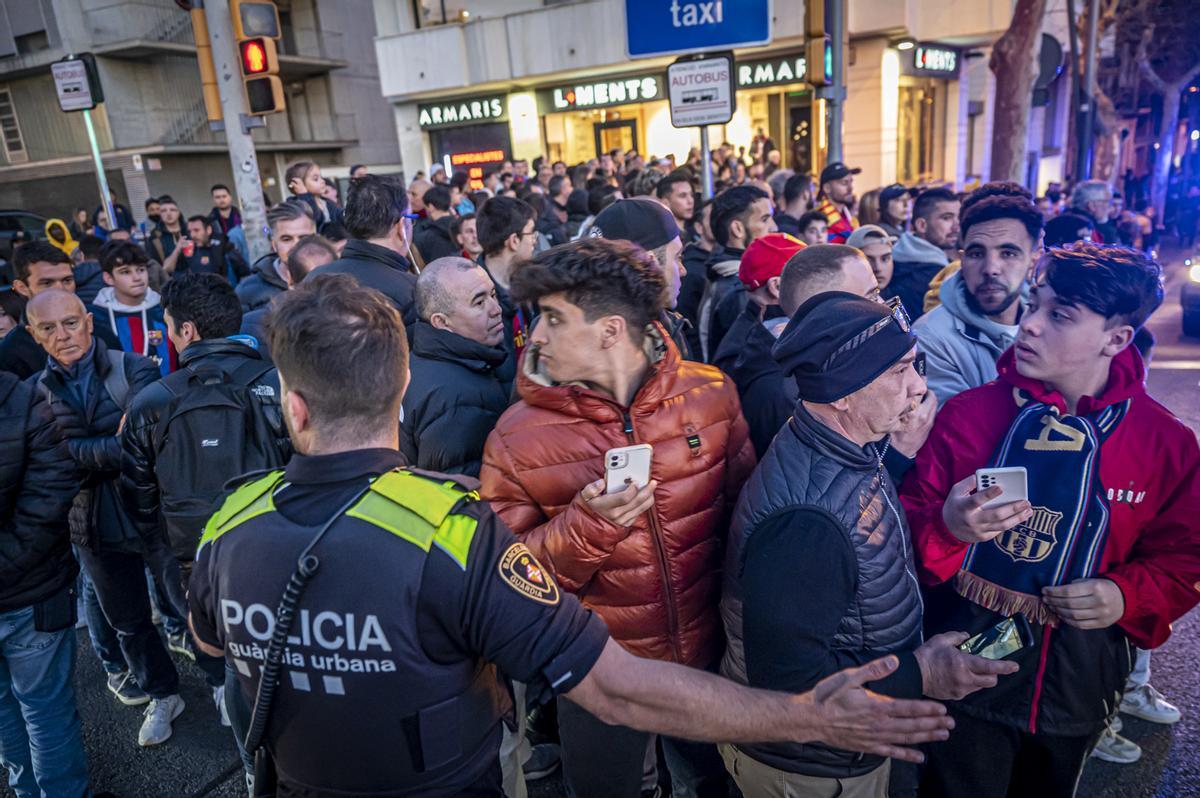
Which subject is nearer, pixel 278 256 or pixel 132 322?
pixel 132 322

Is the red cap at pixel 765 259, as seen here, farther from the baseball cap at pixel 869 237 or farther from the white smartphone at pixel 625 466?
the white smartphone at pixel 625 466

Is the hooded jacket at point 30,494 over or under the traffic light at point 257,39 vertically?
under

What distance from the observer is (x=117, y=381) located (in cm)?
383

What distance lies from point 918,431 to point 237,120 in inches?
318

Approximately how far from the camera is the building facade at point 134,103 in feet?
70.3

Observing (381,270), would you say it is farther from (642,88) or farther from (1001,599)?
(642,88)

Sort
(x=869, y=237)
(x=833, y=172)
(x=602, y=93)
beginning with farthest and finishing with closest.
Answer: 1. (x=602, y=93)
2. (x=833, y=172)
3. (x=869, y=237)

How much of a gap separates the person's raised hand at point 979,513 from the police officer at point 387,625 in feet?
1.75

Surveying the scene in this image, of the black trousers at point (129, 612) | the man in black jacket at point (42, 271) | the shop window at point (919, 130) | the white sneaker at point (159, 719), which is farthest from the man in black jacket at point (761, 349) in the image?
the shop window at point (919, 130)

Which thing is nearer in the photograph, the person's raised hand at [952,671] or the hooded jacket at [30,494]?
the person's raised hand at [952,671]

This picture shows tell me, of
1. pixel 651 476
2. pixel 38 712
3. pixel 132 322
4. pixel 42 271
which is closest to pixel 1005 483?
pixel 651 476

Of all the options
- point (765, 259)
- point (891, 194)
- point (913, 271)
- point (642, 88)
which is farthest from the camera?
point (642, 88)

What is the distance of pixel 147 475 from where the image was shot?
338cm

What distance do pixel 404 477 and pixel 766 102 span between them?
21.4 m
